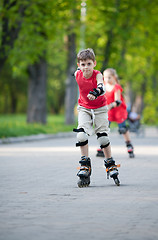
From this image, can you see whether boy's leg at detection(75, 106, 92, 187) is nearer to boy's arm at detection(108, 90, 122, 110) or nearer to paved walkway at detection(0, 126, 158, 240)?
paved walkway at detection(0, 126, 158, 240)

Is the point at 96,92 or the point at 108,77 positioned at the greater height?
the point at 108,77

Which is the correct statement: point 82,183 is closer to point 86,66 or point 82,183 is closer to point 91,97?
point 91,97

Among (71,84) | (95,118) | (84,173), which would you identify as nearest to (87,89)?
(95,118)

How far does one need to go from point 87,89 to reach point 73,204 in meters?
2.06

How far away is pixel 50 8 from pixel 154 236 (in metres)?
17.3

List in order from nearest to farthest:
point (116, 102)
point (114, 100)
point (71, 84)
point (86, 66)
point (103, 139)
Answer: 1. point (86, 66)
2. point (103, 139)
3. point (116, 102)
4. point (114, 100)
5. point (71, 84)

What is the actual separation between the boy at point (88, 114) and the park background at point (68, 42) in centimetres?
681

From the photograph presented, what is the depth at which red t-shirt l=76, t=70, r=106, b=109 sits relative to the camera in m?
7.92

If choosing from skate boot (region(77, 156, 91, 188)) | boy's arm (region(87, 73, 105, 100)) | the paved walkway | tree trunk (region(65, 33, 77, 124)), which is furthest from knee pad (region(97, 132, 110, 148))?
tree trunk (region(65, 33, 77, 124))

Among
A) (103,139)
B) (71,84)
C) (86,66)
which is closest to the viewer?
(86,66)

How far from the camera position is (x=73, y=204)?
6.31m

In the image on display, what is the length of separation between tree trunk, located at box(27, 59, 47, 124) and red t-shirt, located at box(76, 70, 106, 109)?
20338 millimetres

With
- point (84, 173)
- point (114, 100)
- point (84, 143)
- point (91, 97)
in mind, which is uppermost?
point (114, 100)

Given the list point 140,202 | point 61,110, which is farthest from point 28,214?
point 61,110
